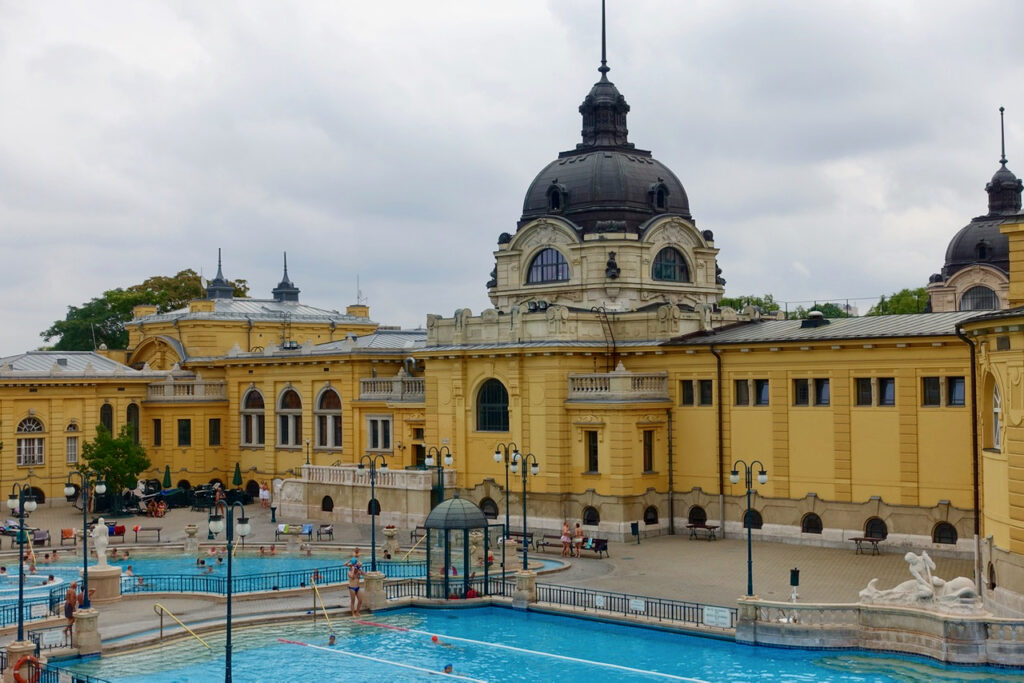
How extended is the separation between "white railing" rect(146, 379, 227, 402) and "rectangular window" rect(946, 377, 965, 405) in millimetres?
43899

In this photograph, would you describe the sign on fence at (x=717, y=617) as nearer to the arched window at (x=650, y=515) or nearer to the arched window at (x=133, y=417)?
the arched window at (x=650, y=515)

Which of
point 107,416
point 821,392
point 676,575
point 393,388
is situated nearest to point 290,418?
point 393,388

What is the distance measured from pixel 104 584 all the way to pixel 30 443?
98.7ft

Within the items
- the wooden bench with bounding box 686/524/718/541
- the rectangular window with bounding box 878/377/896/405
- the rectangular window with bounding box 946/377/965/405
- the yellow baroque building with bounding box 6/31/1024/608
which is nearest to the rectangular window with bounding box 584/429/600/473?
the yellow baroque building with bounding box 6/31/1024/608

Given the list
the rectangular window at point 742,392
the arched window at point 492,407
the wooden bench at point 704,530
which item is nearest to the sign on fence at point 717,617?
the wooden bench at point 704,530

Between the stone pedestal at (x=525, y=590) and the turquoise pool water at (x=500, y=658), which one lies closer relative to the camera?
the turquoise pool water at (x=500, y=658)

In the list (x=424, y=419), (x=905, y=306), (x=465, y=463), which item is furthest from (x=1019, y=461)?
(x=905, y=306)

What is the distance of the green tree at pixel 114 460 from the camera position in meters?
62.7

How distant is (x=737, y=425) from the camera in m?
50.2

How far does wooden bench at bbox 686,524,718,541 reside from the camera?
49.8 metres

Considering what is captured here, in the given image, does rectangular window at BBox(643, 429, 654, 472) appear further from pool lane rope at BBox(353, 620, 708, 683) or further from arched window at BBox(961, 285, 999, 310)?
arched window at BBox(961, 285, 999, 310)

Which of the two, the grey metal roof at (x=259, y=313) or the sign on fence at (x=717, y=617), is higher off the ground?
the grey metal roof at (x=259, y=313)

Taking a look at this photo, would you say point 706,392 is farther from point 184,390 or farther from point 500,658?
point 184,390

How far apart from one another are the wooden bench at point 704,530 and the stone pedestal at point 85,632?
2564 centimetres
